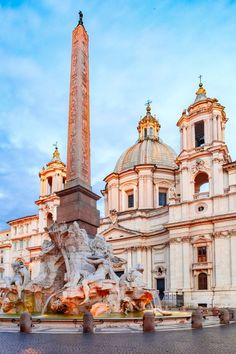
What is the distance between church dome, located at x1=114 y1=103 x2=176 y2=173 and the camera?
5050 cm

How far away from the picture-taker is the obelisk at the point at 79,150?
55.7 ft

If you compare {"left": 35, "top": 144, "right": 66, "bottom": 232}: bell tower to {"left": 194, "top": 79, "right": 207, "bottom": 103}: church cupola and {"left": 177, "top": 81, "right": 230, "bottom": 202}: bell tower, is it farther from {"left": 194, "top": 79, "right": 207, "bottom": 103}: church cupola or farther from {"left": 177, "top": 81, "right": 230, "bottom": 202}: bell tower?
{"left": 194, "top": 79, "right": 207, "bottom": 103}: church cupola

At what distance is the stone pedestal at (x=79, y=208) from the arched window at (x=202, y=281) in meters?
22.4

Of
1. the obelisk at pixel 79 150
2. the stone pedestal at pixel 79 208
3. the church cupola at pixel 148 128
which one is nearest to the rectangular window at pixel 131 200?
the church cupola at pixel 148 128

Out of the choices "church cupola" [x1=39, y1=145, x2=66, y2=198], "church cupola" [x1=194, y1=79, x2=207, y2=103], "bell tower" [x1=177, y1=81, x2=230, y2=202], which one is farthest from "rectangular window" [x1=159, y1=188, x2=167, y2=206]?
"church cupola" [x1=39, y1=145, x2=66, y2=198]

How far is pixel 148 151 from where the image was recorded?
51.2 meters

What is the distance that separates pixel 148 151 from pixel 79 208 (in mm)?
35162

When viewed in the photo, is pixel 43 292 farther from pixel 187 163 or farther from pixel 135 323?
pixel 187 163

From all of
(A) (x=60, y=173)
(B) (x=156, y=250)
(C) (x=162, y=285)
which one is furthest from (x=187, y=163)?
(A) (x=60, y=173)

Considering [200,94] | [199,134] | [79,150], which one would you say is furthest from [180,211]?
[79,150]

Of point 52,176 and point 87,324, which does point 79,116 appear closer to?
point 87,324

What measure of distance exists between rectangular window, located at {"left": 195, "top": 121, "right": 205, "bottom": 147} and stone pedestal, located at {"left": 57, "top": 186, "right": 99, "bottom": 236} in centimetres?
2682

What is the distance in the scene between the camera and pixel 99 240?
54.6 feet

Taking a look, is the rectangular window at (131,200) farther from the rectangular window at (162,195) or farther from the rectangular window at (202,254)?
the rectangular window at (202,254)
